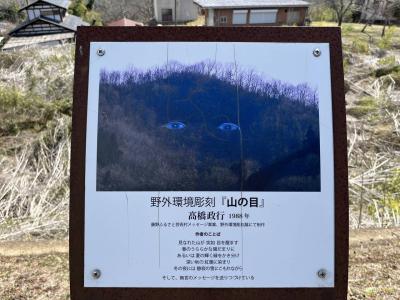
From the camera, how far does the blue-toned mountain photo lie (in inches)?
59.2

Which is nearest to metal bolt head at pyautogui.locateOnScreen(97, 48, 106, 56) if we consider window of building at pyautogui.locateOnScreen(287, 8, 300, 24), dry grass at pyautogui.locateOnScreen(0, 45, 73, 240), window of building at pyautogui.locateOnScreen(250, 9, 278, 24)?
dry grass at pyautogui.locateOnScreen(0, 45, 73, 240)

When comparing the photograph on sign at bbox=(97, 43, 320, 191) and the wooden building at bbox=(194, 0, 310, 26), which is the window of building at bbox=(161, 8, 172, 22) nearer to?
the wooden building at bbox=(194, 0, 310, 26)

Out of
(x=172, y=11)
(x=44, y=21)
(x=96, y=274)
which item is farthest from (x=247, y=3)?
(x=96, y=274)

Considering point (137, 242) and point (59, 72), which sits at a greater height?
point (59, 72)

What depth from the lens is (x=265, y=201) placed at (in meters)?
1.50

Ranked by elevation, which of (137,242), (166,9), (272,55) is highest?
(166,9)

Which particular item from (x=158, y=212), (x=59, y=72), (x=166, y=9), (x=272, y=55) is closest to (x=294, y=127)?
(x=272, y=55)

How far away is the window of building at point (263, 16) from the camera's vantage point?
15944 mm

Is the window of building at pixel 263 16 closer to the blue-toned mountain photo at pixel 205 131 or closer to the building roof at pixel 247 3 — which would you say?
the building roof at pixel 247 3

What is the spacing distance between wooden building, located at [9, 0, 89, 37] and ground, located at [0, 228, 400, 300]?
15.9m

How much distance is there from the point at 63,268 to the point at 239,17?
590 inches

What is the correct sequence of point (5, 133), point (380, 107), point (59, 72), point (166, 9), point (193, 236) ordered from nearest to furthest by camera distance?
point (193, 236) < point (5, 133) < point (380, 107) < point (59, 72) < point (166, 9)

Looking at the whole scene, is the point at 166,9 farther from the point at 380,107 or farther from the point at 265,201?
the point at 265,201

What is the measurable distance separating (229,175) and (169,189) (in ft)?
0.73
